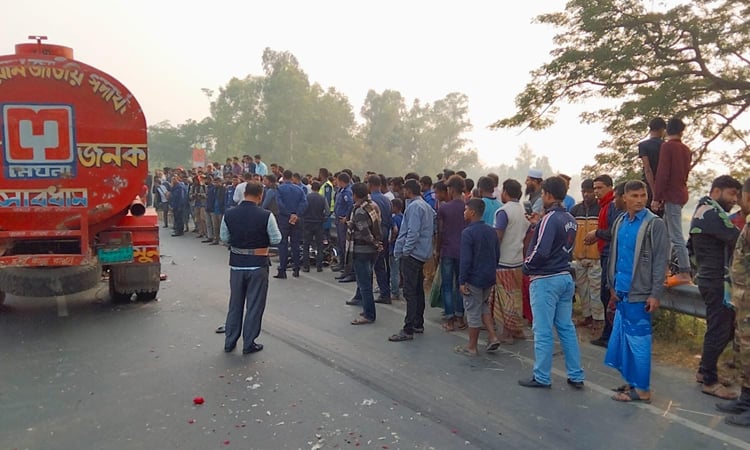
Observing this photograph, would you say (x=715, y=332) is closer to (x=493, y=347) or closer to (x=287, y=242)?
(x=493, y=347)

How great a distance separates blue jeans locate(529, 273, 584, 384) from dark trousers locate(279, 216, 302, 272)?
6.20 metres

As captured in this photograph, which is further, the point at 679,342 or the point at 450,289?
the point at 450,289

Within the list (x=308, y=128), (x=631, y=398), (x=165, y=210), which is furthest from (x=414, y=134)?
(x=631, y=398)

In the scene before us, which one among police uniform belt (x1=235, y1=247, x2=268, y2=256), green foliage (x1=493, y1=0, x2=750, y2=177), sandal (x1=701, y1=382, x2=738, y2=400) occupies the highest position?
green foliage (x1=493, y1=0, x2=750, y2=177)

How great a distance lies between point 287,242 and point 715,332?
746cm

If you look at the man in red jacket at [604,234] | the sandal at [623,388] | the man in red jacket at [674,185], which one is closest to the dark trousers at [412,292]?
the man in red jacket at [604,234]

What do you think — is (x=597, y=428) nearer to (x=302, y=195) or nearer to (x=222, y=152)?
(x=302, y=195)

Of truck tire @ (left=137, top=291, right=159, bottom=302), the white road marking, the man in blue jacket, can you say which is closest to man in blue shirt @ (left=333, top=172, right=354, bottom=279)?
truck tire @ (left=137, top=291, right=159, bottom=302)

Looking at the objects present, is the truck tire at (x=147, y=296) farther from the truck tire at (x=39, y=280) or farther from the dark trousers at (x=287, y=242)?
the dark trousers at (x=287, y=242)

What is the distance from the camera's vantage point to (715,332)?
487cm

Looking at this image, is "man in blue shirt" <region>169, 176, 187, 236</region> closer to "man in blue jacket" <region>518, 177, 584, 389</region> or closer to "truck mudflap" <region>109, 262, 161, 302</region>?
A: "truck mudflap" <region>109, 262, 161, 302</region>

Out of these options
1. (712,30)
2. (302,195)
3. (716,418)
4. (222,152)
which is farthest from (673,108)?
(222,152)

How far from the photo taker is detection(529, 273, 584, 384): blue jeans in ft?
16.3

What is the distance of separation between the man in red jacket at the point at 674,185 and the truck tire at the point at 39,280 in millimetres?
7281
